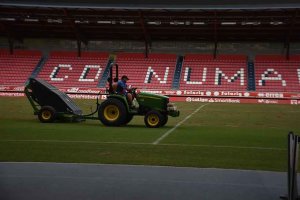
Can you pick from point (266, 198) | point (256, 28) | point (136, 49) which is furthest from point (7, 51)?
point (266, 198)

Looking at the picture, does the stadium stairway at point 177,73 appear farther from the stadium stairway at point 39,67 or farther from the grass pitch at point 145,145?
the grass pitch at point 145,145

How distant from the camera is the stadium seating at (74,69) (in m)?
42.7

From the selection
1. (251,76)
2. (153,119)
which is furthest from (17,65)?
(153,119)

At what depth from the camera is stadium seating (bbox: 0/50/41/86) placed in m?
42.7

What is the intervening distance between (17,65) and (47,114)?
30601mm

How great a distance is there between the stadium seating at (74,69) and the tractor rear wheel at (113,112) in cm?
2648

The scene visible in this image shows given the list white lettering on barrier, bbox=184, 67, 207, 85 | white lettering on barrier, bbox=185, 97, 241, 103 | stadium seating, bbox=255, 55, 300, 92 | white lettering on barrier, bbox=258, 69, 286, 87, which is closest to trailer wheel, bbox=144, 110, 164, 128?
white lettering on barrier, bbox=185, 97, 241, 103

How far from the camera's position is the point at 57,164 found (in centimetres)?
809

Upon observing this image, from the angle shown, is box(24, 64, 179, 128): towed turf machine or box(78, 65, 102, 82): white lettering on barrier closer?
box(24, 64, 179, 128): towed turf machine

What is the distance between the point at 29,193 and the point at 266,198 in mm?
2998

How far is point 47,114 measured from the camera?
1612 centimetres

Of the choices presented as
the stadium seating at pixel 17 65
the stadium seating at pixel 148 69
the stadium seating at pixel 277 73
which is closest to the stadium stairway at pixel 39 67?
the stadium seating at pixel 17 65

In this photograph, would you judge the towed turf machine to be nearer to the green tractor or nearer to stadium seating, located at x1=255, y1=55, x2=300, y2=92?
the green tractor

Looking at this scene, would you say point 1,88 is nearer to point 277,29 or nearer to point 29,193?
point 277,29
